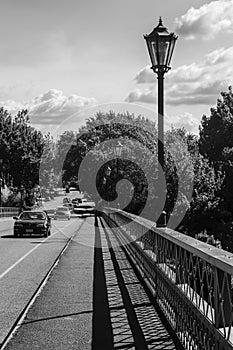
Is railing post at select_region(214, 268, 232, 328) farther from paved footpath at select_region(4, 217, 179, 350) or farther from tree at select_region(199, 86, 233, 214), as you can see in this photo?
tree at select_region(199, 86, 233, 214)

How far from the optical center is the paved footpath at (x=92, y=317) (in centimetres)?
786

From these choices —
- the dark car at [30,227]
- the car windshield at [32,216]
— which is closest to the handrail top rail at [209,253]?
the dark car at [30,227]

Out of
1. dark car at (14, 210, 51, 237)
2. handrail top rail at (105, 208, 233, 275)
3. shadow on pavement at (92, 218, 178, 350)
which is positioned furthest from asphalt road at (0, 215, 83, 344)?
dark car at (14, 210, 51, 237)

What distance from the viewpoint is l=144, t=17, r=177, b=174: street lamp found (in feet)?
41.9

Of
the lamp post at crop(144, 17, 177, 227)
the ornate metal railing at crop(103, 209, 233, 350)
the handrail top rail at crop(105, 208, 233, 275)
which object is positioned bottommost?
the ornate metal railing at crop(103, 209, 233, 350)

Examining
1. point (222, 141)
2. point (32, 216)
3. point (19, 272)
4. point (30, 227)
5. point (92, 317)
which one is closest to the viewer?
point (92, 317)

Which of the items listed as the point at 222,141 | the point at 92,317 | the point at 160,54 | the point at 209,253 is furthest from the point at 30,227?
the point at 222,141

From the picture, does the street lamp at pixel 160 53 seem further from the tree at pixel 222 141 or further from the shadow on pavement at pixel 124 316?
the tree at pixel 222 141

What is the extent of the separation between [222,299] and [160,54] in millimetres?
8199

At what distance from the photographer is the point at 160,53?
13.0 metres

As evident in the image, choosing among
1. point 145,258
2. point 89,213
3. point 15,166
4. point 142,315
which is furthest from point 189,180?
point 142,315

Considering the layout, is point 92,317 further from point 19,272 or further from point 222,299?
point 19,272

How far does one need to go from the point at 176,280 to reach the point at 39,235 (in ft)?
82.2

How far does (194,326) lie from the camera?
698 centimetres
